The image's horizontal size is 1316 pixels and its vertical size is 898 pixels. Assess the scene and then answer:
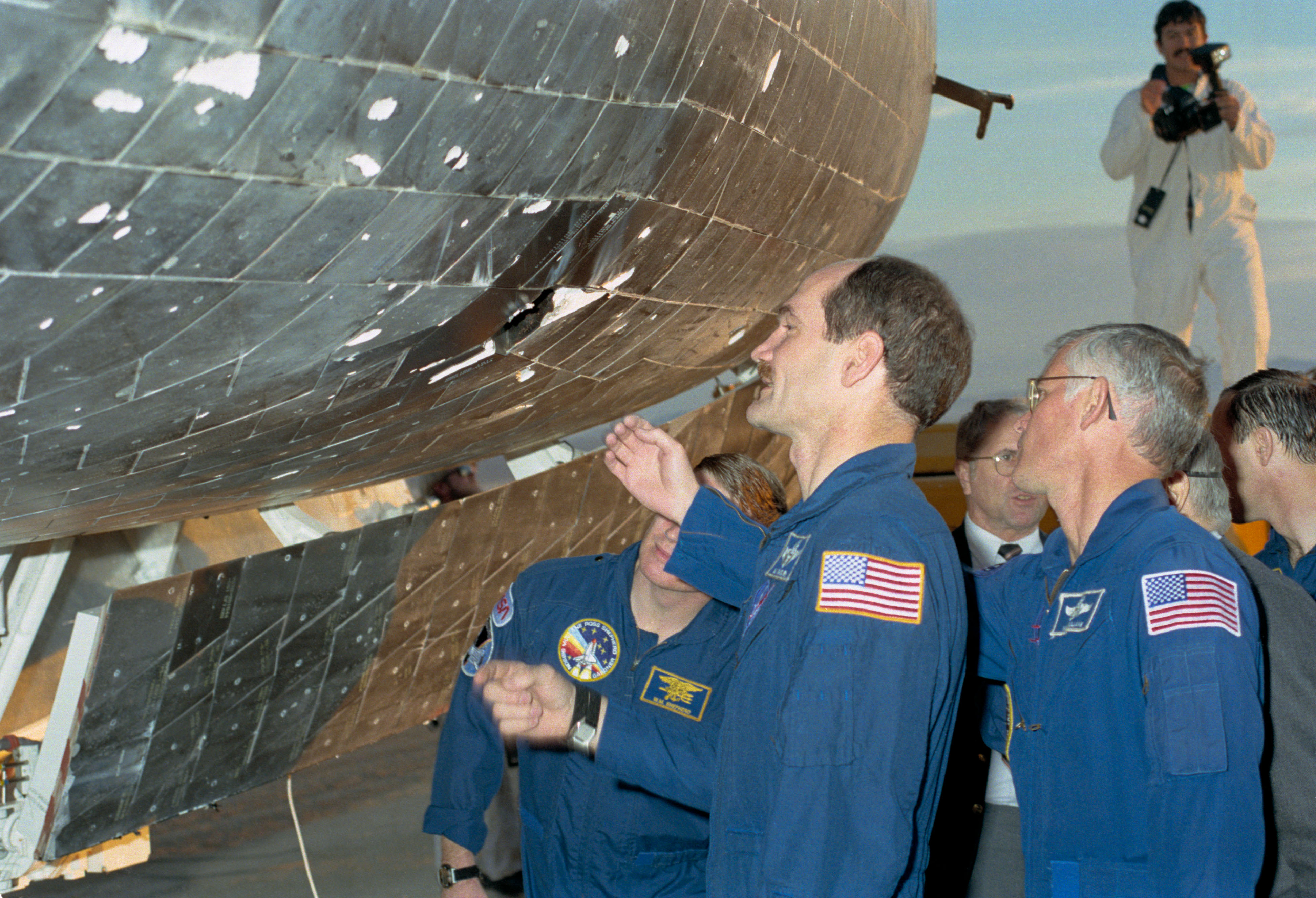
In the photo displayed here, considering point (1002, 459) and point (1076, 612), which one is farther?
point (1002, 459)

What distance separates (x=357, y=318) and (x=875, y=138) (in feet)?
3.95

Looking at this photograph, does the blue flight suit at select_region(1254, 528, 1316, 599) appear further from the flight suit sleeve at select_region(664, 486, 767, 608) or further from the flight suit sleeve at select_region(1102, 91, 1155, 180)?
the flight suit sleeve at select_region(1102, 91, 1155, 180)

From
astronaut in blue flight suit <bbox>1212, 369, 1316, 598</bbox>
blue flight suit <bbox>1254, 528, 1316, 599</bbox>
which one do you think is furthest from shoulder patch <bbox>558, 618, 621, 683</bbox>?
astronaut in blue flight suit <bbox>1212, 369, 1316, 598</bbox>

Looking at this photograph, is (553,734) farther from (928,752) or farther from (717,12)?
(717,12)

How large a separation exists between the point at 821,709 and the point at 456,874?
1092 millimetres

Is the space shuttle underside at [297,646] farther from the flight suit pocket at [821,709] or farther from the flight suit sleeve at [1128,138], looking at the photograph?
the flight suit sleeve at [1128,138]

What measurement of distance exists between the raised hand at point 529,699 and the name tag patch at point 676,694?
439mm

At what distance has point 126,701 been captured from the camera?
80.2 inches

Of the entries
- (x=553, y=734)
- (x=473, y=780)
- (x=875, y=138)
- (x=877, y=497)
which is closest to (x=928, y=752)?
(x=877, y=497)

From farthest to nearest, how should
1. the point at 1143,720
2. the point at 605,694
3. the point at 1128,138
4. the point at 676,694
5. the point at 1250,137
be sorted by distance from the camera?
the point at 1128,138 < the point at 1250,137 < the point at 676,694 < the point at 605,694 < the point at 1143,720

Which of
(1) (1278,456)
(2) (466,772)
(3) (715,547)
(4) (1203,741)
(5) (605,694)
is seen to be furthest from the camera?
(1) (1278,456)

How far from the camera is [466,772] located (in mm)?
1917

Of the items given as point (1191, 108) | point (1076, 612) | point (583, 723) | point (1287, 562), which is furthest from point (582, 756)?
point (1191, 108)

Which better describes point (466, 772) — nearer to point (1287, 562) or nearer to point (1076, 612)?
point (1076, 612)
